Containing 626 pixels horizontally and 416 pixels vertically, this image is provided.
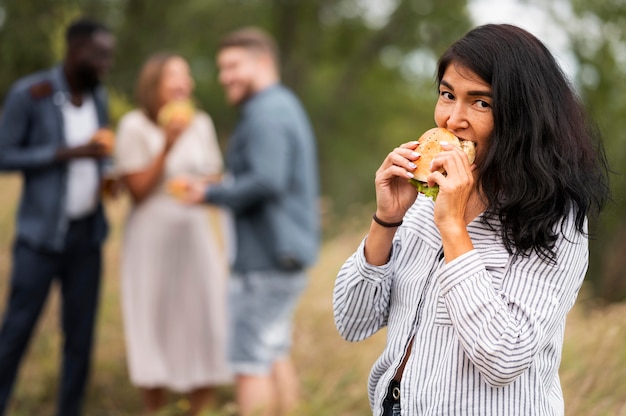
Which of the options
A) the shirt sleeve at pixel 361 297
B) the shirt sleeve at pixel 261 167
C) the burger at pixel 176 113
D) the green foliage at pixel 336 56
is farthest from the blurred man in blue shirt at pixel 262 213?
the green foliage at pixel 336 56

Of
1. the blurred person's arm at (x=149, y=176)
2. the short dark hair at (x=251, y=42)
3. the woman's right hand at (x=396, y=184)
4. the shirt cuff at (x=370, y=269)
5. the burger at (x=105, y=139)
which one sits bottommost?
the blurred person's arm at (x=149, y=176)

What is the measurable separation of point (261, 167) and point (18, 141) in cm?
128

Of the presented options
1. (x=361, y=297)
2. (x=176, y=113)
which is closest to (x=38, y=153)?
(x=176, y=113)

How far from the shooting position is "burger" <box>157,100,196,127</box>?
15.8ft

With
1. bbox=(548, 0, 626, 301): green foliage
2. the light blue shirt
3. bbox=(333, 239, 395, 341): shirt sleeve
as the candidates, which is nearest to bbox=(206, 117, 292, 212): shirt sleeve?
the light blue shirt

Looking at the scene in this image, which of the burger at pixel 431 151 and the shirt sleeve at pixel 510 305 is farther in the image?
the burger at pixel 431 151

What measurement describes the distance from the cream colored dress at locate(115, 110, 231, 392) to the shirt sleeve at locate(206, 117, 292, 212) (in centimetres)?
63

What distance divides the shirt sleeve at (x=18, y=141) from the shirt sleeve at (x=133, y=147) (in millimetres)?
463

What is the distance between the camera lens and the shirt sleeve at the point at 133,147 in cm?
500

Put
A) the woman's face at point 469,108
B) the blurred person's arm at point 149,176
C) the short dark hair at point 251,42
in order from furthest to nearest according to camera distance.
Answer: the blurred person's arm at point 149,176, the short dark hair at point 251,42, the woman's face at point 469,108

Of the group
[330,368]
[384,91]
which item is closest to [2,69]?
[330,368]

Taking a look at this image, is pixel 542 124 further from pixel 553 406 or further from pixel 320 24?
pixel 320 24

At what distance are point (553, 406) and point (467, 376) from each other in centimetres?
23

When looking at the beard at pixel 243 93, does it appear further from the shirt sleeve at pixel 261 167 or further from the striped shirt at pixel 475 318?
the striped shirt at pixel 475 318
